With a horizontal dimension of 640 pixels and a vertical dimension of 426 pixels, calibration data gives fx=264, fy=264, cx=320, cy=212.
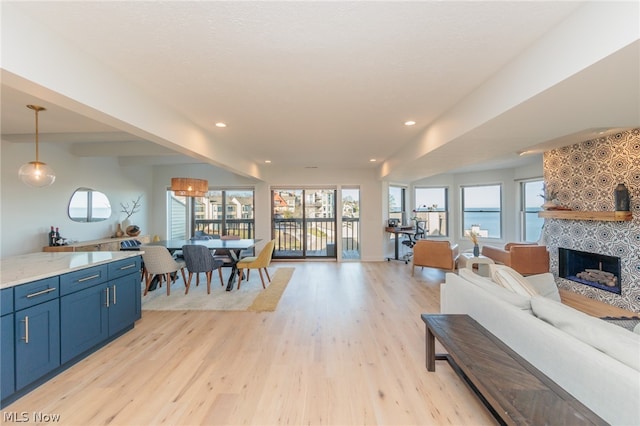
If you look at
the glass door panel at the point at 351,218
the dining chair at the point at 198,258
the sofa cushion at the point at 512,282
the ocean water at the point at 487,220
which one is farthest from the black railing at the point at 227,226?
the ocean water at the point at 487,220

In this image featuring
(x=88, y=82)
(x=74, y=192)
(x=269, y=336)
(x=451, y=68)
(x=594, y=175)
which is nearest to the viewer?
(x=88, y=82)

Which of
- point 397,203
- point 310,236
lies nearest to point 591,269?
point 397,203

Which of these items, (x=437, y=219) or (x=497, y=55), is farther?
(x=437, y=219)

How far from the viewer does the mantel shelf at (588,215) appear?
3469 millimetres

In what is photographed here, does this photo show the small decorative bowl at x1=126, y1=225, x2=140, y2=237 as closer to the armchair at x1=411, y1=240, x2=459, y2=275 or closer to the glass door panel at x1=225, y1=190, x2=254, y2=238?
the glass door panel at x1=225, y1=190, x2=254, y2=238

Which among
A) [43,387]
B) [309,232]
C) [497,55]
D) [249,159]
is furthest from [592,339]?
Result: [309,232]

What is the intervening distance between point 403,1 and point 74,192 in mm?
6466

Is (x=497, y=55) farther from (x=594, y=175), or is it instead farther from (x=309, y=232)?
(x=309, y=232)

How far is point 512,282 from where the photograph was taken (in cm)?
226

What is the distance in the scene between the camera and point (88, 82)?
1856mm

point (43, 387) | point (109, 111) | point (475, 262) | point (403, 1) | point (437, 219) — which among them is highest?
point (403, 1)

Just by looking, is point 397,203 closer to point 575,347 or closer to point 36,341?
point 575,347

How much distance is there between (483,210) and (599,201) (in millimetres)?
3845

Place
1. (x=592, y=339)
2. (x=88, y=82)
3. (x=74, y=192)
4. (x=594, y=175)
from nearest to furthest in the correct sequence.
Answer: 1. (x=592, y=339)
2. (x=88, y=82)
3. (x=594, y=175)
4. (x=74, y=192)
